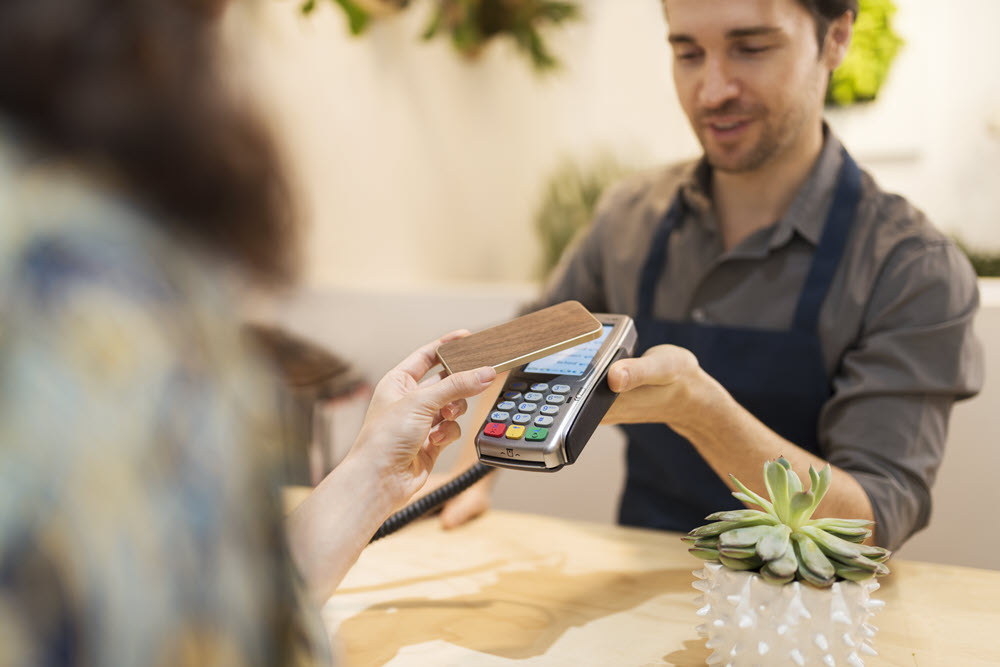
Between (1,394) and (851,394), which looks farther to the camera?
(851,394)

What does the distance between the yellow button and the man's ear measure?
78cm

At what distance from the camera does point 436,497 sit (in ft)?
3.21

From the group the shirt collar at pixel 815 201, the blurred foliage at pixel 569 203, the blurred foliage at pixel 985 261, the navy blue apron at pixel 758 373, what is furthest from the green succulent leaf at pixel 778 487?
the blurred foliage at pixel 569 203

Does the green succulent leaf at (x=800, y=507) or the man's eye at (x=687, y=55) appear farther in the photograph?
the man's eye at (x=687, y=55)

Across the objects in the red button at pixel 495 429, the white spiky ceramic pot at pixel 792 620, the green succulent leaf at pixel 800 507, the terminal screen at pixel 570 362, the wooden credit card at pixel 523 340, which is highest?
the wooden credit card at pixel 523 340

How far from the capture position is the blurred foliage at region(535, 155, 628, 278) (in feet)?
6.66

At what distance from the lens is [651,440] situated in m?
1.27

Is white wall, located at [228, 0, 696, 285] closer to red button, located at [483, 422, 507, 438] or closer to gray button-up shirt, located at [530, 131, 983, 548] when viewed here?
gray button-up shirt, located at [530, 131, 983, 548]

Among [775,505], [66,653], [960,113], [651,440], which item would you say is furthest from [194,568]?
[960,113]

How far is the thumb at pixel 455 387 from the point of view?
71cm

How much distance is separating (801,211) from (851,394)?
30 centimetres

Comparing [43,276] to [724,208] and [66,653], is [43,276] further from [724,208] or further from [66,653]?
[724,208]

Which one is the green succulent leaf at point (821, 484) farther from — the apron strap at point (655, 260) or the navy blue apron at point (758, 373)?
the apron strap at point (655, 260)

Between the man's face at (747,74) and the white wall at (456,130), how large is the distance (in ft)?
1.79
